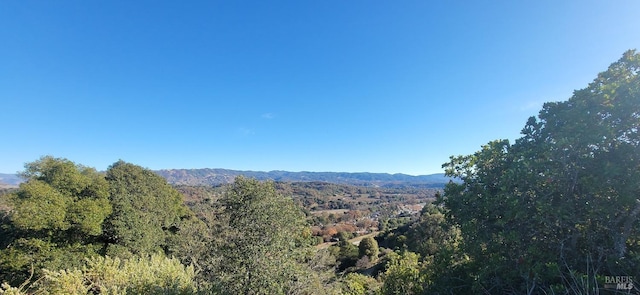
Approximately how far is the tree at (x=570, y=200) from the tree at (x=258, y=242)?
644 centimetres

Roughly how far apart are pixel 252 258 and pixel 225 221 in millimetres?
2343

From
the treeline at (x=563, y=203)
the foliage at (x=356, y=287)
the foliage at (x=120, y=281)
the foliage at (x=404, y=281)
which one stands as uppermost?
the treeline at (x=563, y=203)

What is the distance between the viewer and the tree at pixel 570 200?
6.74 meters

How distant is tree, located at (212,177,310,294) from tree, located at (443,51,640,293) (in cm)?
644

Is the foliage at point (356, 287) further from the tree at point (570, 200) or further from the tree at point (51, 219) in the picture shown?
the tree at point (51, 219)

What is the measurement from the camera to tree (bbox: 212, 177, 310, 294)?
10.1 m

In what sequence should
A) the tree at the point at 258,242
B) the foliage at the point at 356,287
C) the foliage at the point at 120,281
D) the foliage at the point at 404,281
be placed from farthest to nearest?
1. the foliage at the point at 356,287
2. the foliage at the point at 404,281
3. the tree at the point at 258,242
4. the foliage at the point at 120,281

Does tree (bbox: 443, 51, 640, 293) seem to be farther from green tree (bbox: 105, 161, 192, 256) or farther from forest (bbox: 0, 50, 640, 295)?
green tree (bbox: 105, 161, 192, 256)

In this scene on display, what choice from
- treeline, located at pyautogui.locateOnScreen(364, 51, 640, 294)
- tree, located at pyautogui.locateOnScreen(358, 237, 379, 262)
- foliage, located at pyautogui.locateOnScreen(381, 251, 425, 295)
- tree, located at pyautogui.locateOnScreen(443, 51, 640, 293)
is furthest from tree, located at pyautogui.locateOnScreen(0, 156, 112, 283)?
tree, located at pyautogui.locateOnScreen(358, 237, 379, 262)

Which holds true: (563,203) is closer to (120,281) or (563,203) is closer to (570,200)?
(570,200)

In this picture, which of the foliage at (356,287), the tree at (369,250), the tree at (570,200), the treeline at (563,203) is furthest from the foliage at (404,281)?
the tree at (369,250)

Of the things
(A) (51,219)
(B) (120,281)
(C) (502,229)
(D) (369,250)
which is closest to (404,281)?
(C) (502,229)

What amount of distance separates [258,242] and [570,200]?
32.9 ft

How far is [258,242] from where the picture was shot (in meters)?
10.7
